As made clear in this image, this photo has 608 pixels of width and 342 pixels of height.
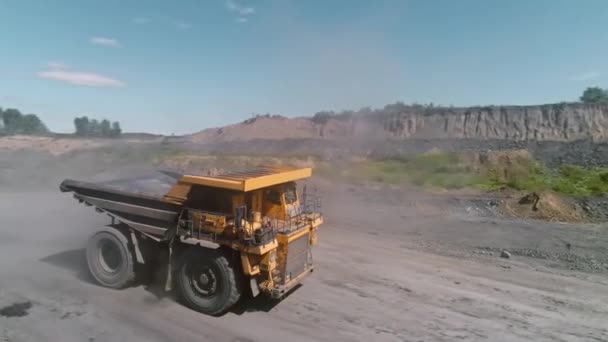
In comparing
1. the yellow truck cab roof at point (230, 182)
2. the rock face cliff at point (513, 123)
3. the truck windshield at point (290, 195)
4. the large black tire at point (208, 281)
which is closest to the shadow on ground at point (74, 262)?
the large black tire at point (208, 281)

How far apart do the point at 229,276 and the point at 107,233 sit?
2634 mm

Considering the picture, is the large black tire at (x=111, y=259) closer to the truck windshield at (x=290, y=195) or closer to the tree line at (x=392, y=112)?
the truck windshield at (x=290, y=195)

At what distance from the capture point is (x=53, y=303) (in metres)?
6.48

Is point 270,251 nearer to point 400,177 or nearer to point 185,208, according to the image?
point 185,208

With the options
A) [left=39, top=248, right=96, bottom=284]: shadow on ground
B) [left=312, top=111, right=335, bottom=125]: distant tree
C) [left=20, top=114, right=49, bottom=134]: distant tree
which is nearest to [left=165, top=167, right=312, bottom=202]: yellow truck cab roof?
[left=39, top=248, right=96, bottom=284]: shadow on ground

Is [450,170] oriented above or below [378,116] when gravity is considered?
below

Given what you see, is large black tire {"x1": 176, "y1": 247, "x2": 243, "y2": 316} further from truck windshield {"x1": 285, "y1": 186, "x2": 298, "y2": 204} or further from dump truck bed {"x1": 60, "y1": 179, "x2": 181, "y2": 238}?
truck windshield {"x1": 285, "y1": 186, "x2": 298, "y2": 204}

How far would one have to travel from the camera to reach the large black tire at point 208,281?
605 centimetres

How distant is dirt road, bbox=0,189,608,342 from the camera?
5.85 m

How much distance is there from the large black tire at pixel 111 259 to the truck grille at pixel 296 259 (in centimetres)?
274

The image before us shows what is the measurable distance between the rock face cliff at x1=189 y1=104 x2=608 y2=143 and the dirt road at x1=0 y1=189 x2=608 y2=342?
28376 millimetres

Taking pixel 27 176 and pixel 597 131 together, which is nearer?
pixel 27 176

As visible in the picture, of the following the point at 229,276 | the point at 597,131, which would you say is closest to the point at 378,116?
the point at 597,131

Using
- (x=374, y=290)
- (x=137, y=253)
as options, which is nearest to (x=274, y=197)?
(x=137, y=253)
